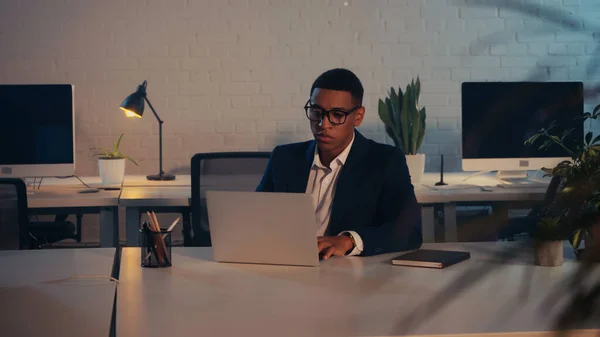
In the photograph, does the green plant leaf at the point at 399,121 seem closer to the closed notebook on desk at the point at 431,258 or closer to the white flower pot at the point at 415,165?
the white flower pot at the point at 415,165

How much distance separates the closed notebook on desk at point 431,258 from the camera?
6.61ft

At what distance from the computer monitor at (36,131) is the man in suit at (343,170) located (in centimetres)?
140

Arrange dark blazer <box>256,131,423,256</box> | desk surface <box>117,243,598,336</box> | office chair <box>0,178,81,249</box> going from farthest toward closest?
office chair <box>0,178,81,249</box>
dark blazer <box>256,131,423,256</box>
desk surface <box>117,243,598,336</box>

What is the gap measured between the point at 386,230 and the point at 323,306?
73 cm

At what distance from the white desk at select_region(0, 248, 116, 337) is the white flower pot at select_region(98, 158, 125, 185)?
167cm

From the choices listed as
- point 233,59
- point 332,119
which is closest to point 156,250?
point 332,119

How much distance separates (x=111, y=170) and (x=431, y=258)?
232 cm

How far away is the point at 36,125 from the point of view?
3.70 metres

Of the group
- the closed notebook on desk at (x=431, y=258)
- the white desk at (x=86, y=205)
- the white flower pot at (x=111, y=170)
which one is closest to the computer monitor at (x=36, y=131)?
the white desk at (x=86, y=205)

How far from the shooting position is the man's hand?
213cm

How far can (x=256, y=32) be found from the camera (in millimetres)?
5000

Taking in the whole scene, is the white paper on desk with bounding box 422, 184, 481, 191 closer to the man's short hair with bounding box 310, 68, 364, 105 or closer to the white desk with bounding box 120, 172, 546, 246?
the white desk with bounding box 120, 172, 546, 246

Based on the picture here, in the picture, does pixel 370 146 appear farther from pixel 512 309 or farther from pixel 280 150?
pixel 512 309

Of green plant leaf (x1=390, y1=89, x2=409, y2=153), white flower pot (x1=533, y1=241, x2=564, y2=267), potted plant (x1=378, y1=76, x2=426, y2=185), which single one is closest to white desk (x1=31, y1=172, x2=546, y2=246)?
potted plant (x1=378, y1=76, x2=426, y2=185)
